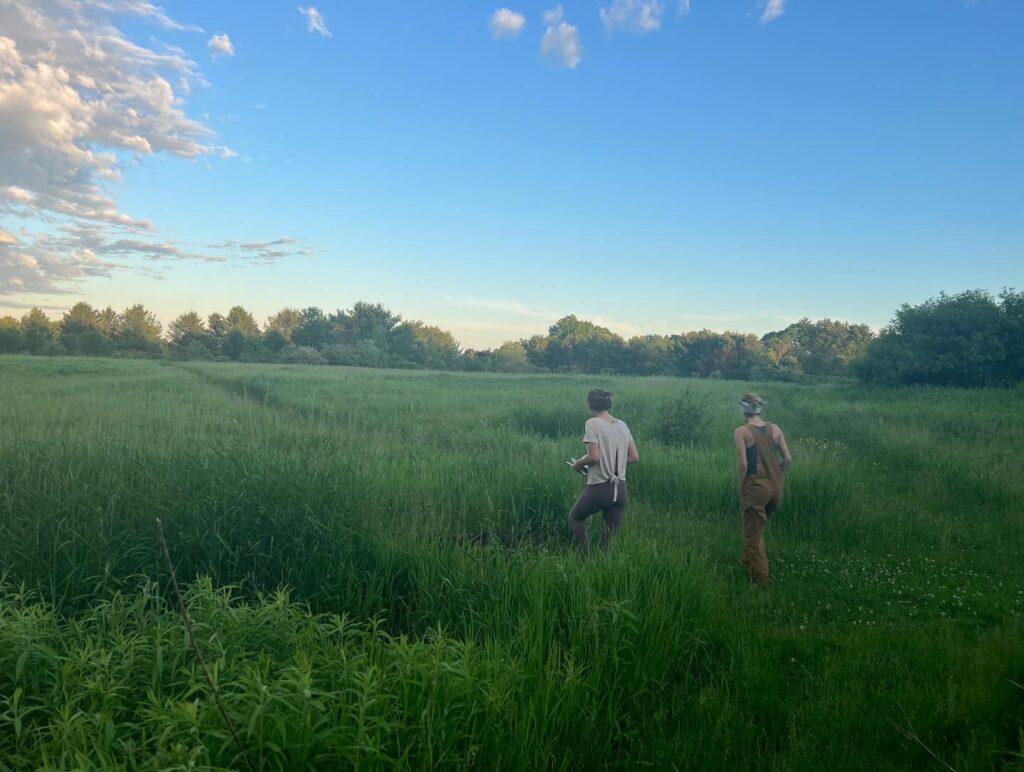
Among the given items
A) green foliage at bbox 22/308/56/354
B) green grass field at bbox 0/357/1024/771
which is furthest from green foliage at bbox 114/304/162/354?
green grass field at bbox 0/357/1024/771

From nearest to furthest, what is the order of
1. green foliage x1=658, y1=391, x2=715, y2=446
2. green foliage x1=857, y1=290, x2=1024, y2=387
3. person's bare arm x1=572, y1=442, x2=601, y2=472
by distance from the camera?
person's bare arm x1=572, y1=442, x2=601, y2=472 < green foliage x1=658, y1=391, x2=715, y2=446 < green foliage x1=857, y1=290, x2=1024, y2=387

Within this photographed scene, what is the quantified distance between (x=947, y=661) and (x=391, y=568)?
457 cm

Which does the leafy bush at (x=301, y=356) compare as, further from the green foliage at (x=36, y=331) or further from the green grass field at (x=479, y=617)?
the green grass field at (x=479, y=617)

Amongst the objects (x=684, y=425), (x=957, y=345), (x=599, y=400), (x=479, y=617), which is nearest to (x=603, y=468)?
(x=599, y=400)

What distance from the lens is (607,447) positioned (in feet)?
21.3

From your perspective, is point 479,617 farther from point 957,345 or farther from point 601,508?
point 957,345

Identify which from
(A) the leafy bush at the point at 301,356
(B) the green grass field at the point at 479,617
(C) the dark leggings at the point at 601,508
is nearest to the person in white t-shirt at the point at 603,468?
(C) the dark leggings at the point at 601,508

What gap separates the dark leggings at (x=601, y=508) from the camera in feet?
21.5

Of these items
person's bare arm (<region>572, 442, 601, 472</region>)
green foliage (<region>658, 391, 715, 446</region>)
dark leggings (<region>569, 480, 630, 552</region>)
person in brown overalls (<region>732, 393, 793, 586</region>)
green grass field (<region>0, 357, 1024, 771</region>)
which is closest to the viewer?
green grass field (<region>0, 357, 1024, 771</region>)

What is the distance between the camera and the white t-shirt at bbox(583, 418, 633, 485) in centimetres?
645

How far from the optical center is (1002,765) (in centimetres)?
340

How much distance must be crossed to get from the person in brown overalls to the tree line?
32.7 meters

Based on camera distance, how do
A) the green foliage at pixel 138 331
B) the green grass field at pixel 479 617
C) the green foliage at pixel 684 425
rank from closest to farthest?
the green grass field at pixel 479 617 → the green foliage at pixel 684 425 → the green foliage at pixel 138 331

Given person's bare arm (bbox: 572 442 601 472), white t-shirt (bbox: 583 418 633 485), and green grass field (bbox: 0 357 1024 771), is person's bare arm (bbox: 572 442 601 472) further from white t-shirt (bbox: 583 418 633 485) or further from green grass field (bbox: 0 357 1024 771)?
green grass field (bbox: 0 357 1024 771)
